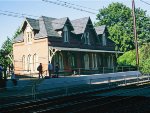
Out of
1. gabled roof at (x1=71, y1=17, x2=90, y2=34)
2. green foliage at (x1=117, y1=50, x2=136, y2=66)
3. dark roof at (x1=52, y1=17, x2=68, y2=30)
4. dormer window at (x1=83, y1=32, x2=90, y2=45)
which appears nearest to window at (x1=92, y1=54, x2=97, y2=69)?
dormer window at (x1=83, y1=32, x2=90, y2=45)

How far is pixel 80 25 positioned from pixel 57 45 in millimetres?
6334

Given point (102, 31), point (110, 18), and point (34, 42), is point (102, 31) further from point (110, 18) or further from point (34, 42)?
point (110, 18)

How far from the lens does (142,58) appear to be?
3675 cm

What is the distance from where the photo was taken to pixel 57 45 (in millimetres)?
34438

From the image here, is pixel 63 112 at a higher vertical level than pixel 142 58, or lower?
lower

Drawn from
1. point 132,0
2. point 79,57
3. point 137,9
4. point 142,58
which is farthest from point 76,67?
point 137,9

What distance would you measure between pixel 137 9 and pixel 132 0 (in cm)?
4904

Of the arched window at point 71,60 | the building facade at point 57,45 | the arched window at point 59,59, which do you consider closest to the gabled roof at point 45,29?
the building facade at point 57,45

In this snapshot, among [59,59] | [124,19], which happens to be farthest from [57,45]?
[124,19]

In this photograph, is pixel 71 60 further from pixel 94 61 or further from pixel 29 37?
pixel 29 37

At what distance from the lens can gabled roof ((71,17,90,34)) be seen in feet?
126

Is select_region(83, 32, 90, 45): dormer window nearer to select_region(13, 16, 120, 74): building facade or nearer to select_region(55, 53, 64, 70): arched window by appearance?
select_region(13, 16, 120, 74): building facade

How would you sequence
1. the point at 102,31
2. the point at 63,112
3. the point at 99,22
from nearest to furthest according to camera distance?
the point at 63,112 < the point at 102,31 < the point at 99,22

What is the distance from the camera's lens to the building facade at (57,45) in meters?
34.0
